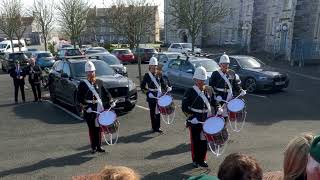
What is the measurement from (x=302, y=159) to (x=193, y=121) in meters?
4.97

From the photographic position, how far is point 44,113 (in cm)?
1359

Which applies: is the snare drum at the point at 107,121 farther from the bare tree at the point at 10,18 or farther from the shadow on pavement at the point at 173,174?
the bare tree at the point at 10,18

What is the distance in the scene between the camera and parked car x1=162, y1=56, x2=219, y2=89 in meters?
17.2

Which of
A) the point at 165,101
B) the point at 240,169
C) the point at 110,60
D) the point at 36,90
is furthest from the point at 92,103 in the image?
the point at 110,60

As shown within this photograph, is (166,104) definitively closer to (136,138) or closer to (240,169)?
(136,138)

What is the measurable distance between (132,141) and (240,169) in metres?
6.91

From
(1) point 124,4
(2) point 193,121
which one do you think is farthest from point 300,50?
(2) point 193,121

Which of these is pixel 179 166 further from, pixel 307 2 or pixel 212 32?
pixel 212 32

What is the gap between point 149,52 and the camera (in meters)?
37.2

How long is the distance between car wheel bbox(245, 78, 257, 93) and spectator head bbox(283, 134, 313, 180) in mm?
15106

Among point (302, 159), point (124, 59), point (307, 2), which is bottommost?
point (124, 59)

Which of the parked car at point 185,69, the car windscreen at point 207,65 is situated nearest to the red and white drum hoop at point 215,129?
the parked car at point 185,69

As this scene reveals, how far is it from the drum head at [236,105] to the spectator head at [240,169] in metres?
6.06

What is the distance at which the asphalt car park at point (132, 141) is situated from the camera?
25.9 ft
